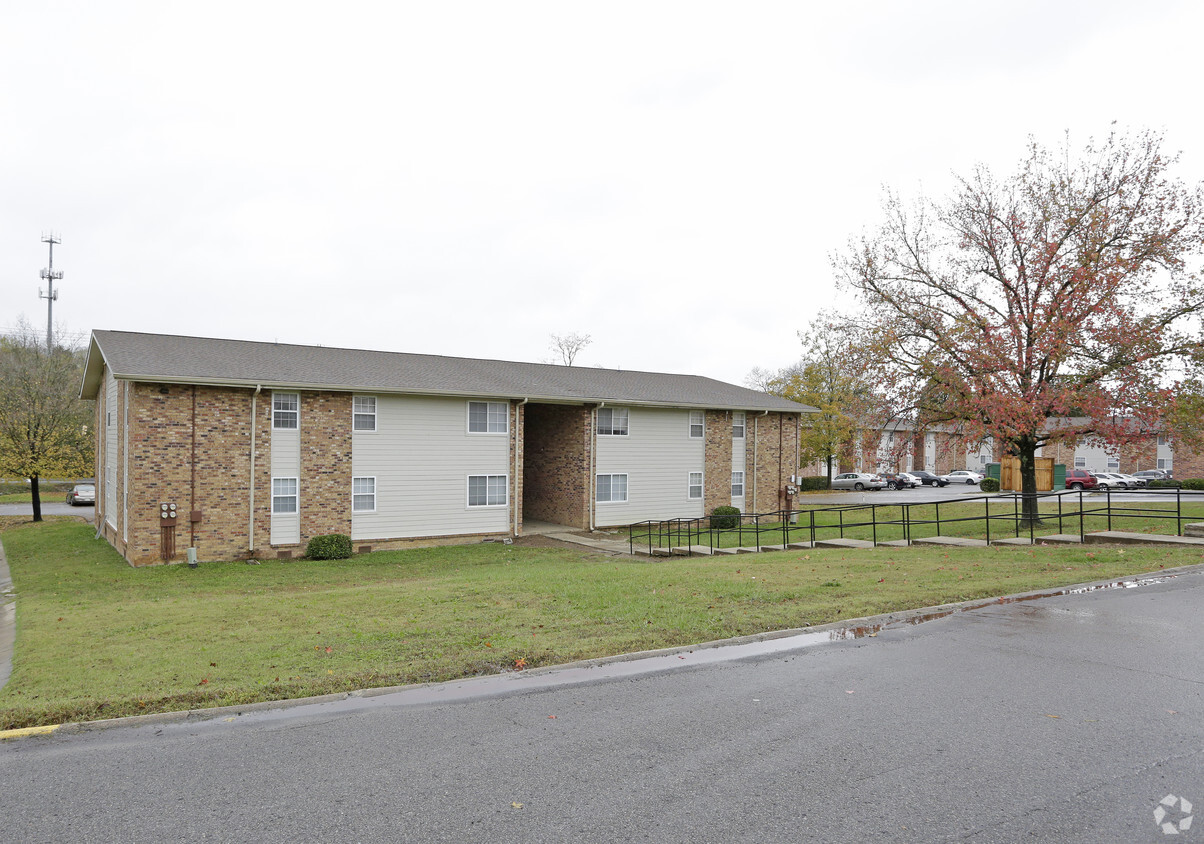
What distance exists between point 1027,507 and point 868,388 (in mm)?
5526

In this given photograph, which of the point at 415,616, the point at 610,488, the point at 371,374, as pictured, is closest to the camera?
the point at 415,616

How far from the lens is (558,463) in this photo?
2727 cm

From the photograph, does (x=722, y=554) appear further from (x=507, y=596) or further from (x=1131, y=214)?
(x=1131, y=214)

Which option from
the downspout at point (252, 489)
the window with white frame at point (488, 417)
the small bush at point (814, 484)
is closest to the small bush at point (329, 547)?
the downspout at point (252, 489)

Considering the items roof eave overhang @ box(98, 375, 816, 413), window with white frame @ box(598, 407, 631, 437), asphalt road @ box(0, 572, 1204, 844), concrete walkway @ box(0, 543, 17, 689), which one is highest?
roof eave overhang @ box(98, 375, 816, 413)

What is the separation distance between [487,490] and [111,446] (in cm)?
1168

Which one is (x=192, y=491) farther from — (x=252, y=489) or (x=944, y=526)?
(x=944, y=526)

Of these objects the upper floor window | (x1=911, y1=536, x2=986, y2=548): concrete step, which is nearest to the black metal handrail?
(x1=911, y1=536, x2=986, y2=548): concrete step

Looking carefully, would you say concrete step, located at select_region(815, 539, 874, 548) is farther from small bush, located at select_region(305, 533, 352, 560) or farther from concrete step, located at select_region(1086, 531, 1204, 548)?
small bush, located at select_region(305, 533, 352, 560)

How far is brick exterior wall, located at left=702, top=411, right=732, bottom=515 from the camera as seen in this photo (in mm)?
28297

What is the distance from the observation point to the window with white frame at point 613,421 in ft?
85.5

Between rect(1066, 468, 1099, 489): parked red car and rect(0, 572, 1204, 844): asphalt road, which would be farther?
rect(1066, 468, 1099, 489): parked red car

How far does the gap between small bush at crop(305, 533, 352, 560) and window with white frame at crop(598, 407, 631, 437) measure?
367 inches

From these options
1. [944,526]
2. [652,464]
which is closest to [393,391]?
[652,464]
